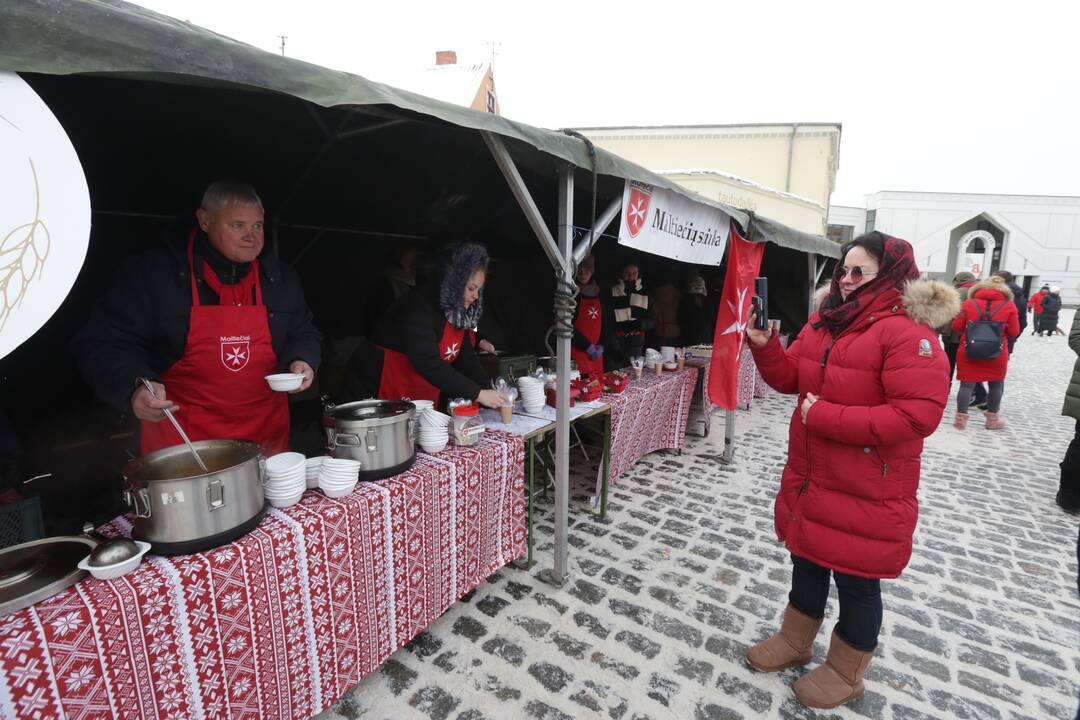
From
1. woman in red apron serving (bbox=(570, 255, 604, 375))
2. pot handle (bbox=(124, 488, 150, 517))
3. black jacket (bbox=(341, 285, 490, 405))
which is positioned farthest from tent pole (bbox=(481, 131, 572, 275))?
woman in red apron serving (bbox=(570, 255, 604, 375))

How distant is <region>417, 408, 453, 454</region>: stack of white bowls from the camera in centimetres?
254

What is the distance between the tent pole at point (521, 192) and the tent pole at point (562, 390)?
0.07 meters

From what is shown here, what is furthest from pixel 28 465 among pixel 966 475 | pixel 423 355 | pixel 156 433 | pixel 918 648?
pixel 966 475

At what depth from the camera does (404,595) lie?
92.0 inches

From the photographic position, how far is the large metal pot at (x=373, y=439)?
2.13 metres

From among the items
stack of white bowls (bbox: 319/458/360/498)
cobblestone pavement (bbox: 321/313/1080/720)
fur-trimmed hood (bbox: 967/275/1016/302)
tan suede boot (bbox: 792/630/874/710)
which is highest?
fur-trimmed hood (bbox: 967/275/1016/302)

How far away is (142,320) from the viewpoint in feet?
6.86

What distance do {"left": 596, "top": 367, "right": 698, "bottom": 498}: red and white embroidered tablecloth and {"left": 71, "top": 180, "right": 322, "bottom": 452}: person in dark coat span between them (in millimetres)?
2484

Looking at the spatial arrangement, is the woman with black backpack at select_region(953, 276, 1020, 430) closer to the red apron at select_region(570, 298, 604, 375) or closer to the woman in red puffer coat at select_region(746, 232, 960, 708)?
the red apron at select_region(570, 298, 604, 375)

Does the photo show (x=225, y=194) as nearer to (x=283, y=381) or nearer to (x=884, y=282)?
(x=283, y=381)

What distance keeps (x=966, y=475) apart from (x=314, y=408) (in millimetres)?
7159

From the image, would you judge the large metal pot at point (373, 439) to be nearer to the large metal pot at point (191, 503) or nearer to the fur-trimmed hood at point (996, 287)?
the large metal pot at point (191, 503)

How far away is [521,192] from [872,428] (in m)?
1.91

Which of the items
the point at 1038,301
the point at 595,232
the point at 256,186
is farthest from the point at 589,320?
the point at 1038,301
